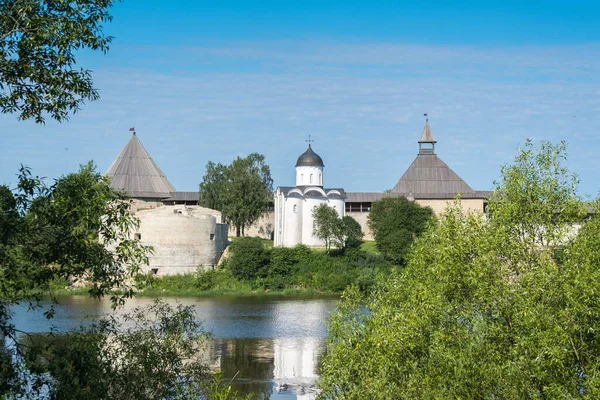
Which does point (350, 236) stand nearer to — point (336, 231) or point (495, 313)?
point (336, 231)

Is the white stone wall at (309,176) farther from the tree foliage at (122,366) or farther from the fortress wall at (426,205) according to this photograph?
the tree foliage at (122,366)

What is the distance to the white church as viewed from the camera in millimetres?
34969

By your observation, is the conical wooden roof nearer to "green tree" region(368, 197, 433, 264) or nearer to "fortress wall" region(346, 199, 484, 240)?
"fortress wall" region(346, 199, 484, 240)

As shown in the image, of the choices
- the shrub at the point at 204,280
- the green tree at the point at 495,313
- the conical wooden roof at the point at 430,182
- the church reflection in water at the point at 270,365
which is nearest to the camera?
the green tree at the point at 495,313

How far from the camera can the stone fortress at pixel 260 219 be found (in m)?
29.6

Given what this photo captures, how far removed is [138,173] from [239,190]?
14.6 feet

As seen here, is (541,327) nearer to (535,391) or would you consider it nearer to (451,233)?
(535,391)

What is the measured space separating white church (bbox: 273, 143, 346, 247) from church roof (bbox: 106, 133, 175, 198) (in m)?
5.22

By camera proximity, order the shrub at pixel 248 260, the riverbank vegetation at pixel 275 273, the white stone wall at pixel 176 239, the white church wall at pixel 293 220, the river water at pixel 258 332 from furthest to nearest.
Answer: the white church wall at pixel 293 220 < the white stone wall at pixel 176 239 < the shrub at pixel 248 260 < the riverbank vegetation at pixel 275 273 < the river water at pixel 258 332

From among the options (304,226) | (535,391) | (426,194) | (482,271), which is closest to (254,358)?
(482,271)

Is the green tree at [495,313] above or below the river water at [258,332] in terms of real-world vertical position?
above

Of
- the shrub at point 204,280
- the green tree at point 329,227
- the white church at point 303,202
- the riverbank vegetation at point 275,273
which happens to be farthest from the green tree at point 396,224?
the shrub at point 204,280

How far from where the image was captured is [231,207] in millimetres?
37000

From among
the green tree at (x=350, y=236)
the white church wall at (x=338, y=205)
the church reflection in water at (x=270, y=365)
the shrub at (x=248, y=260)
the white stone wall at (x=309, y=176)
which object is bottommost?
the church reflection in water at (x=270, y=365)
